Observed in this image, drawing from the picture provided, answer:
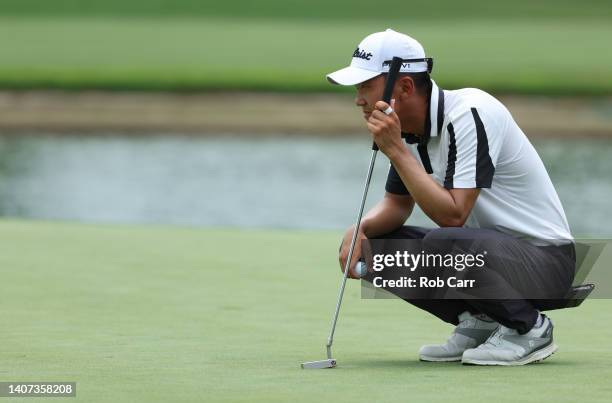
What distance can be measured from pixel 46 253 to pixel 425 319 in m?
2.56

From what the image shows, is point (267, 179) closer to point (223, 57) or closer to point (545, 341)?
point (223, 57)

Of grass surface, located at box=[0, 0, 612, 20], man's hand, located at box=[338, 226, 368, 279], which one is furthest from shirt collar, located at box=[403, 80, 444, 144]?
grass surface, located at box=[0, 0, 612, 20]

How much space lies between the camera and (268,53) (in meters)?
34.4

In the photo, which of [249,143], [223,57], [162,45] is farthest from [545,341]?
[162,45]

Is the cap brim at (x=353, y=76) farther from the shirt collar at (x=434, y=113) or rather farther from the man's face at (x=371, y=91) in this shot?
the shirt collar at (x=434, y=113)

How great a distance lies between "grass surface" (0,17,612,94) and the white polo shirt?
21.4m

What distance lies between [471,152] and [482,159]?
0.13 feet

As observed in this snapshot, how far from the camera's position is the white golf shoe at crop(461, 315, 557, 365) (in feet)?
14.7

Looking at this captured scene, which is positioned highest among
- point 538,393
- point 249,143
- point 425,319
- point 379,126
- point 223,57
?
point 223,57

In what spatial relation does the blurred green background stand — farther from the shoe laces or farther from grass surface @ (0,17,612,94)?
the shoe laces

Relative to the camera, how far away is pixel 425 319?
5801 mm

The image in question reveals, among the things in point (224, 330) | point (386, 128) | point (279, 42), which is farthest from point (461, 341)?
point (279, 42)

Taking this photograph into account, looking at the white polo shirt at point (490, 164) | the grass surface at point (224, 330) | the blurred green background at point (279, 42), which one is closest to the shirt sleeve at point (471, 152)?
the white polo shirt at point (490, 164)

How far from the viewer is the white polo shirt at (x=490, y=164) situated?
14.2 feet
